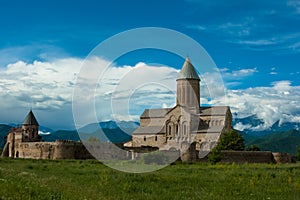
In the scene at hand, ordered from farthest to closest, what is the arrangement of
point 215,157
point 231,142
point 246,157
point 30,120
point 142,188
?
point 30,120 → point 231,142 → point 246,157 → point 215,157 → point 142,188

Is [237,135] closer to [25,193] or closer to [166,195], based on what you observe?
[166,195]

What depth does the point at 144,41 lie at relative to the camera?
20.0 metres

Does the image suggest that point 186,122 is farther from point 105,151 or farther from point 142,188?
point 142,188

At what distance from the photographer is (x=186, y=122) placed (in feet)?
190

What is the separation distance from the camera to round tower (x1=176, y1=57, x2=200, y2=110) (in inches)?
2382

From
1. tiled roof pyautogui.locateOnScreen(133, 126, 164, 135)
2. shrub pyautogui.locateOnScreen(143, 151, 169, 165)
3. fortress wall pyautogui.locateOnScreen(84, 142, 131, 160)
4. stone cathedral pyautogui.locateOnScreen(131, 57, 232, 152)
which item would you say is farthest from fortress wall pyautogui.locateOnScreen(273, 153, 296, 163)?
tiled roof pyautogui.locateOnScreen(133, 126, 164, 135)

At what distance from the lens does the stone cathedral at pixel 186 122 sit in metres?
57.0

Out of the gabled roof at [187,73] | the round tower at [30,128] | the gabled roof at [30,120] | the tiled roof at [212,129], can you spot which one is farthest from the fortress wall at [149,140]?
the gabled roof at [30,120]

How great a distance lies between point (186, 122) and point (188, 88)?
19.5 ft

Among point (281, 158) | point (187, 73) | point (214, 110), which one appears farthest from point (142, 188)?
point (187, 73)

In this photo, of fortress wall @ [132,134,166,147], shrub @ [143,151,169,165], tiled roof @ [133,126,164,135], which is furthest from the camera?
tiled roof @ [133,126,164,135]

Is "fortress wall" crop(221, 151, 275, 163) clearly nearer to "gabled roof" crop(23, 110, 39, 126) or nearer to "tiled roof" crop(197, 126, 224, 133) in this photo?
"tiled roof" crop(197, 126, 224, 133)

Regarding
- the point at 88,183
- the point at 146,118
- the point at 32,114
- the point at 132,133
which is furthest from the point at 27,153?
the point at 88,183

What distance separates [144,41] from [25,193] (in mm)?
11826
